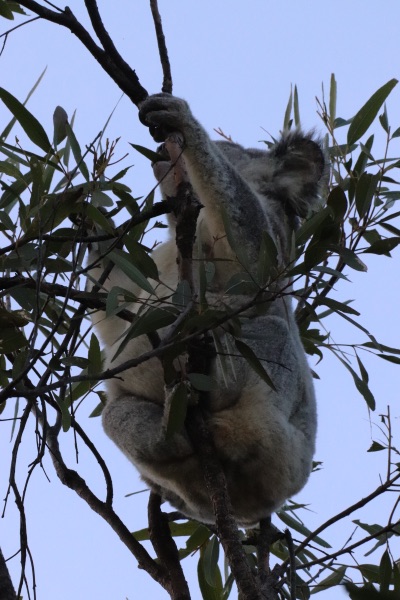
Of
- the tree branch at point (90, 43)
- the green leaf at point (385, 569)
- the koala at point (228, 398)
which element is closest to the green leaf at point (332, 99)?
the koala at point (228, 398)

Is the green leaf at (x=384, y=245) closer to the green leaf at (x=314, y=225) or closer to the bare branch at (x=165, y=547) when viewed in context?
the green leaf at (x=314, y=225)

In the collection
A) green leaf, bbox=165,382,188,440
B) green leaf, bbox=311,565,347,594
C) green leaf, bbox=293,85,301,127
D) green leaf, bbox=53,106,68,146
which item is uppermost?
green leaf, bbox=293,85,301,127

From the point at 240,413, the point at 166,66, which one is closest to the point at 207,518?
the point at 240,413

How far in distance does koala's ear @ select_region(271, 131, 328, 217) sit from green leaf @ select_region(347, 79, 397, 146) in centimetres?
79

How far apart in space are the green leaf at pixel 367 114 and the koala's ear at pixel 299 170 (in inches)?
31.2

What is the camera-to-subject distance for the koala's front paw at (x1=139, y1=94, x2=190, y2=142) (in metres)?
2.87

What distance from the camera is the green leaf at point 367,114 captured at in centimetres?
298

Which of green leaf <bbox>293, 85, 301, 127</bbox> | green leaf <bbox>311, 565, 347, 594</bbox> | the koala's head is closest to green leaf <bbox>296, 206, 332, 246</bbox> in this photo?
green leaf <bbox>311, 565, 347, 594</bbox>

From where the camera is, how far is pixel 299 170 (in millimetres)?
3986

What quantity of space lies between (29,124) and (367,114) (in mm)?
1251

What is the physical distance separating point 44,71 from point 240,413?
131cm

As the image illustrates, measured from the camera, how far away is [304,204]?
3.92 meters

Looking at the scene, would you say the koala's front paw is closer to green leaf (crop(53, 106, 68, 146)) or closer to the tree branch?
the tree branch

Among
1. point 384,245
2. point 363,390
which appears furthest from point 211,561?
point 384,245
